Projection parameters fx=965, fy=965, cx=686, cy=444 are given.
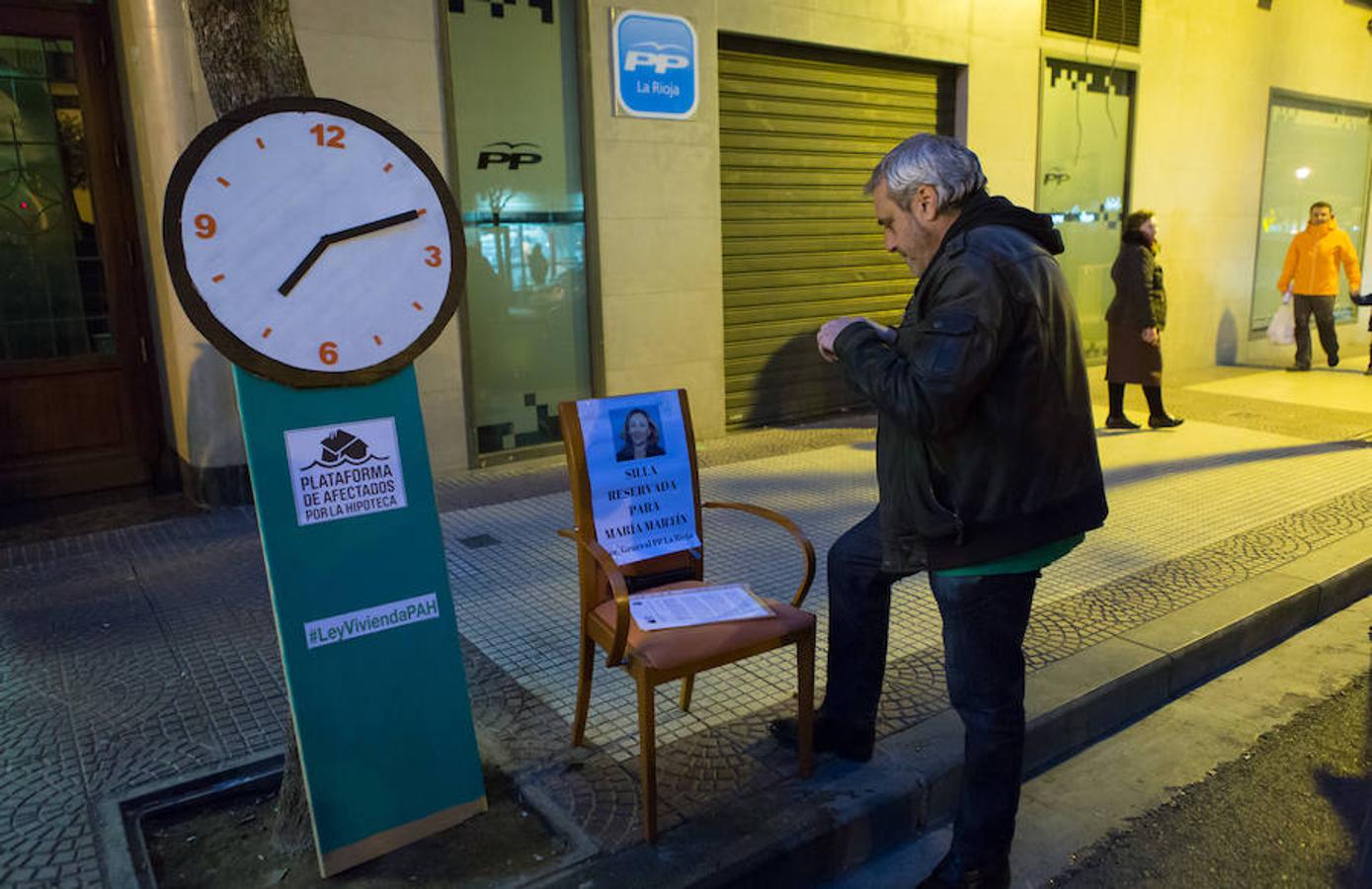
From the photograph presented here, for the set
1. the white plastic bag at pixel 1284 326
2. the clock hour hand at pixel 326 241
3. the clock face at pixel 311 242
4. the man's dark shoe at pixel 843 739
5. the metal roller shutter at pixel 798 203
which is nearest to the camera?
the clock face at pixel 311 242

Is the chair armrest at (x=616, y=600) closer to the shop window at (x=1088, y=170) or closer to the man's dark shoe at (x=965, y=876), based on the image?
the man's dark shoe at (x=965, y=876)

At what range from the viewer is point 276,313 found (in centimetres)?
240

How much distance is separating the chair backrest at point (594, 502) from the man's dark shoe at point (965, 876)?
1.19 metres

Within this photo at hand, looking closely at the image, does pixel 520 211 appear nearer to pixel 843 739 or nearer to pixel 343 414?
pixel 343 414

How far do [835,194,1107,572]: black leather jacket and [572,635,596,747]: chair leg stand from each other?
1146mm

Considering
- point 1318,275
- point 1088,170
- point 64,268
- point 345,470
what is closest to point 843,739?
point 345,470

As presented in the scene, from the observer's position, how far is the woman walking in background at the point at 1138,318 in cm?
819

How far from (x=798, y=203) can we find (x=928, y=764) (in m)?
6.68

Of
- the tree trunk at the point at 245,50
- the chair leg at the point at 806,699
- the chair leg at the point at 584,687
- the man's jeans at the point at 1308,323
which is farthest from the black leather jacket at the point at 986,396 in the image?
the man's jeans at the point at 1308,323

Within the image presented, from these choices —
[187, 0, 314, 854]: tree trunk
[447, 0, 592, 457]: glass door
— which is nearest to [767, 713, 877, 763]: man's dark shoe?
[187, 0, 314, 854]: tree trunk

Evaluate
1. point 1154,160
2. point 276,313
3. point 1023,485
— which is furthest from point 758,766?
point 1154,160

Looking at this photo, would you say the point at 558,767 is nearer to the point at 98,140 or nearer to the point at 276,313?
the point at 276,313

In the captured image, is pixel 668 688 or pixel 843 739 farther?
pixel 668 688

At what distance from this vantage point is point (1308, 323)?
12133 mm
